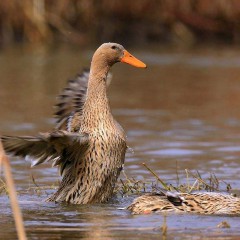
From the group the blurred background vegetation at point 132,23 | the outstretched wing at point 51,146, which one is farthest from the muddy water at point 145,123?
the blurred background vegetation at point 132,23

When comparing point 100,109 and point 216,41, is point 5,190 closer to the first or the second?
point 100,109

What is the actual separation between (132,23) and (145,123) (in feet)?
46.6

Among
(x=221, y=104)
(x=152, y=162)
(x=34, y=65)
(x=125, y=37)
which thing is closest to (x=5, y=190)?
(x=152, y=162)

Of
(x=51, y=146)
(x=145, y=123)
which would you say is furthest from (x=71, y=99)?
(x=145, y=123)

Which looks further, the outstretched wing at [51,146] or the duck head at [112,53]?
the duck head at [112,53]

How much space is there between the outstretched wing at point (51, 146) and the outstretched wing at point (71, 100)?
2.99 feet

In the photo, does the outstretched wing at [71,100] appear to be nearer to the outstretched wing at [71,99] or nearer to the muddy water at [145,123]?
the outstretched wing at [71,99]

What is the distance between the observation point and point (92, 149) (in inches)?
383

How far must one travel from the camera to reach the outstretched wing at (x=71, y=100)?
10859 mm

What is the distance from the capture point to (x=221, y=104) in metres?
17.3

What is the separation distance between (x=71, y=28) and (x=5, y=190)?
19111 mm

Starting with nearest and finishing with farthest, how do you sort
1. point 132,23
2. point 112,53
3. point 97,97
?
1. point 97,97
2. point 112,53
3. point 132,23

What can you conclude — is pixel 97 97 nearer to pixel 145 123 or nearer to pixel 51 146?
pixel 51 146

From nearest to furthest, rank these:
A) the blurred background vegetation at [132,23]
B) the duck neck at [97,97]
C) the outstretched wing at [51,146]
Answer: the outstretched wing at [51,146] < the duck neck at [97,97] < the blurred background vegetation at [132,23]
